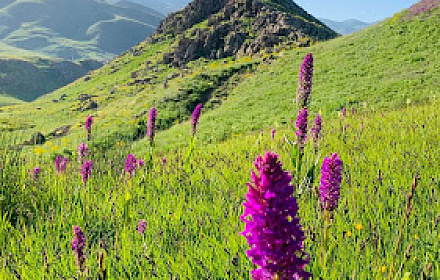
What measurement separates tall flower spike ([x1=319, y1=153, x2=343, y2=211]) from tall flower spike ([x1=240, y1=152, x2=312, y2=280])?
25.2 inches

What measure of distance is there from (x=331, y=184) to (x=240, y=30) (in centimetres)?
7900

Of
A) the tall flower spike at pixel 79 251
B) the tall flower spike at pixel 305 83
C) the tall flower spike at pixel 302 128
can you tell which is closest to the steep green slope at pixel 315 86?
the tall flower spike at pixel 305 83

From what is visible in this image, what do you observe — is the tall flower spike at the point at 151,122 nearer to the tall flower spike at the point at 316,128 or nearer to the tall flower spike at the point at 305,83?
the tall flower spike at the point at 305,83

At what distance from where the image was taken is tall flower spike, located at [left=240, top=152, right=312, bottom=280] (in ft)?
4.22

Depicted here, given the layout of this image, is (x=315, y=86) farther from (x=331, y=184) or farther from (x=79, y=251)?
(x=79, y=251)

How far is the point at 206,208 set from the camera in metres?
3.67

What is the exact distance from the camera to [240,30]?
7631cm

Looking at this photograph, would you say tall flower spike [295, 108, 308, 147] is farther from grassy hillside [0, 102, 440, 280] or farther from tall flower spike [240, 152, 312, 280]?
tall flower spike [240, 152, 312, 280]

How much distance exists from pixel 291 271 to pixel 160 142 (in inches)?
1147

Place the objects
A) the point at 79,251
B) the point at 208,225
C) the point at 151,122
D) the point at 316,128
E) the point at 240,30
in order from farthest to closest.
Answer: the point at 240,30
the point at 151,122
the point at 316,128
the point at 208,225
the point at 79,251

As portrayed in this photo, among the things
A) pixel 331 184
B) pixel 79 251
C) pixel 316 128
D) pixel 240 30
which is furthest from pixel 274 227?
pixel 240 30

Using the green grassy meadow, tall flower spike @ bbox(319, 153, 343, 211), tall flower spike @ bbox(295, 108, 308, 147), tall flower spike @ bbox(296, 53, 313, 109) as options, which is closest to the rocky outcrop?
the green grassy meadow

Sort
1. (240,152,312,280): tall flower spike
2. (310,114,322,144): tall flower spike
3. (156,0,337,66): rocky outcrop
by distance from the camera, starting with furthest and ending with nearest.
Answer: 1. (156,0,337,66): rocky outcrop
2. (310,114,322,144): tall flower spike
3. (240,152,312,280): tall flower spike

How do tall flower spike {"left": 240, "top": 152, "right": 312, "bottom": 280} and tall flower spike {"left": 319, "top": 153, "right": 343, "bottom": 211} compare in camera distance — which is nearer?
tall flower spike {"left": 240, "top": 152, "right": 312, "bottom": 280}
